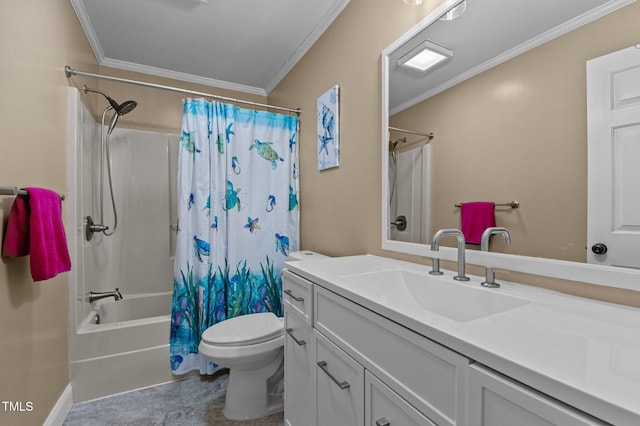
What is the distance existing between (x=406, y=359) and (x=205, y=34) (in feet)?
8.23

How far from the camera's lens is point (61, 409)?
1.60m

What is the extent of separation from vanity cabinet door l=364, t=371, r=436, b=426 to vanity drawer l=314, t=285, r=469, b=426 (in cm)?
2

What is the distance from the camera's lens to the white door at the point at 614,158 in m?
0.73

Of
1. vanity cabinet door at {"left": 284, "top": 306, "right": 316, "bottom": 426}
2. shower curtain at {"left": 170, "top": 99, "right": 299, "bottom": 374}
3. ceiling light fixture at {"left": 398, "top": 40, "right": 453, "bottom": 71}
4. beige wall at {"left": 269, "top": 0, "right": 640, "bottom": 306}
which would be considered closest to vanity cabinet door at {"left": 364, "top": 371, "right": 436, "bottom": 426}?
vanity cabinet door at {"left": 284, "top": 306, "right": 316, "bottom": 426}

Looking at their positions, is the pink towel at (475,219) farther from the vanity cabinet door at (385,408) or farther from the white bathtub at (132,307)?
the white bathtub at (132,307)

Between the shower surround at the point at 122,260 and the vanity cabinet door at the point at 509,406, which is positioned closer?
the vanity cabinet door at the point at 509,406

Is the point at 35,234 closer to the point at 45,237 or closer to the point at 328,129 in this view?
the point at 45,237

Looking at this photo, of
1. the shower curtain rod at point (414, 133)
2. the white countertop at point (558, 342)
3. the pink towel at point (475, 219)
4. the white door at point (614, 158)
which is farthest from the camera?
the shower curtain rod at point (414, 133)

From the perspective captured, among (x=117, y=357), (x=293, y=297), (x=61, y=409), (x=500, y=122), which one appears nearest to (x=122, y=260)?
(x=117, y=357)

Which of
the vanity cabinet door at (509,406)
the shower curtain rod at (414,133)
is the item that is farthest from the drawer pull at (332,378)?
the shower curtain rod at (414,133)

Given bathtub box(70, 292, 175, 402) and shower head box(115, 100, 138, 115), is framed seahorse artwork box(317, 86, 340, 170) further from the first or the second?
bathtub box(70, 292, 175, 402)

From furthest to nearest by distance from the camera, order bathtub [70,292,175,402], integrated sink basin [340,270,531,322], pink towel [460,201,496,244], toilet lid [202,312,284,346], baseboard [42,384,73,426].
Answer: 1. bathtub [70,292,175,402]
2. toilet lid [202,312,284,346]
3. baseboard [42,384,73,426]
4. pink towel [460,201,496,244]
5. integrated sink basin [340,270,531,322]

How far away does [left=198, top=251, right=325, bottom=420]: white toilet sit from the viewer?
61.9 inches

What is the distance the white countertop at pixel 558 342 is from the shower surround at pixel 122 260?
176 centimetres
